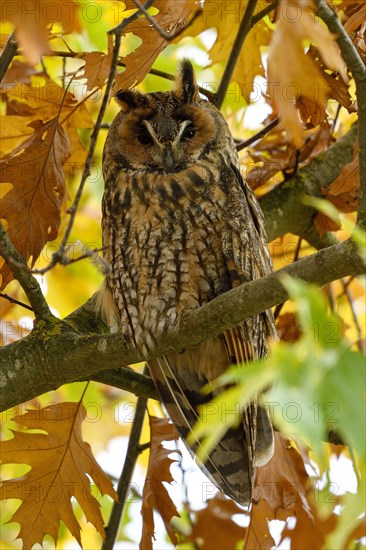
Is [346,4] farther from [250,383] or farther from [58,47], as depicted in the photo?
[250,383]

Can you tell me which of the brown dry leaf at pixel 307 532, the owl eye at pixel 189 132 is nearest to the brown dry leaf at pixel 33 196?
the owl eye at pixel 189 132

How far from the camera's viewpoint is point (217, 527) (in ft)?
11.2

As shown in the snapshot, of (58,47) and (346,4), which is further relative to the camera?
(58,47)

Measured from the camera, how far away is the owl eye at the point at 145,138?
3197 millimetres

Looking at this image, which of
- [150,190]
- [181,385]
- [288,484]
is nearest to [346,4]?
Answer: [150,190]

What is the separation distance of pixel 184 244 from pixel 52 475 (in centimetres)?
96

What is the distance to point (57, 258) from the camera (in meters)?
1.88

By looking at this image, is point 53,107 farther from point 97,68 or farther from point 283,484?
point 283,484

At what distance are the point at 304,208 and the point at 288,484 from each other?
3.87ft

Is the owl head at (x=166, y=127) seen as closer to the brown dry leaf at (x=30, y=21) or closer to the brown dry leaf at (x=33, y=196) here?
the brown dry leaf at (x=33, y=196)

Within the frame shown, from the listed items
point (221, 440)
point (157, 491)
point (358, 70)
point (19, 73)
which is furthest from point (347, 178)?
point (19, 73)

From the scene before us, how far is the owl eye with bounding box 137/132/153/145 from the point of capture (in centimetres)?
320

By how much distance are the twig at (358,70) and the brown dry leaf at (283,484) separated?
1.31 meters

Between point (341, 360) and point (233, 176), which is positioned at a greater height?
point (233, 176)
